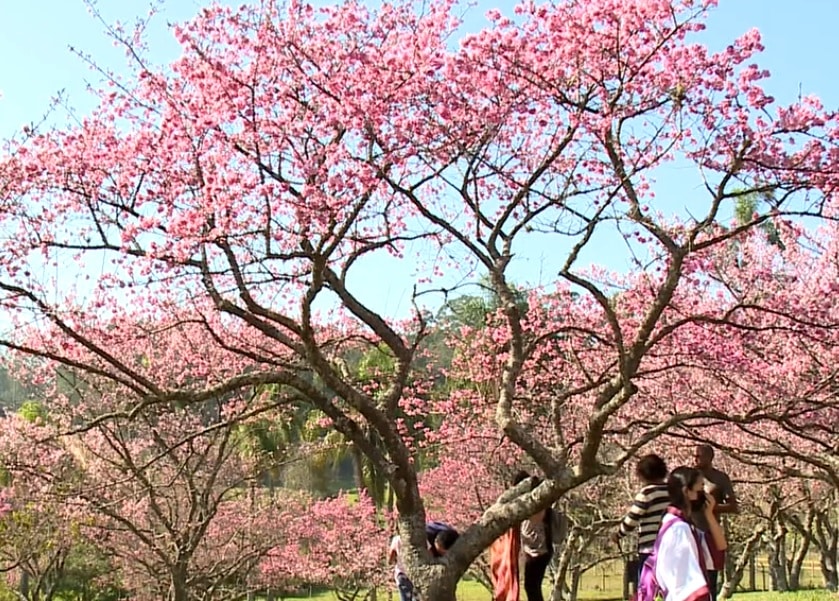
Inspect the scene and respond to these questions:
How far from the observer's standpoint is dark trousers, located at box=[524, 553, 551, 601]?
661cm

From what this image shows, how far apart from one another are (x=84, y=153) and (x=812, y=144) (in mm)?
4966

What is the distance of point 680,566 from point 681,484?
0.43m

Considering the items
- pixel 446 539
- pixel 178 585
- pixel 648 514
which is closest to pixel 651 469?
pixel 648 514

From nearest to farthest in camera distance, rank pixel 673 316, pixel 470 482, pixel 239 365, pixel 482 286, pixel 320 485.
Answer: pixel 482 286 → pixel 673 316 → pixel 239 365 → pixel 470 482 → pixel 320 485

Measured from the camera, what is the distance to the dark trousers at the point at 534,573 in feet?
21.7

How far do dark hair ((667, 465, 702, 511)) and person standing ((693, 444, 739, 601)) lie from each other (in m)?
0.54

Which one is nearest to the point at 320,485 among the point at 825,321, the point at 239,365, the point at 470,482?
the point at 470,482

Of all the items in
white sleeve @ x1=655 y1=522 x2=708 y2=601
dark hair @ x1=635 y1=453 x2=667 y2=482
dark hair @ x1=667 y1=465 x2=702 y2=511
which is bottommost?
white sleeve @ x1=655 y1=522 x2=708 y2=601

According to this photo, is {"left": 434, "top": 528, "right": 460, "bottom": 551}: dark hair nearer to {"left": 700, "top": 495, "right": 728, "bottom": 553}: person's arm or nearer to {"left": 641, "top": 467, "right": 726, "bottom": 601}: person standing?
{"left": 700, "top": 495, "right": 728, "bottom": 553}: person's arm

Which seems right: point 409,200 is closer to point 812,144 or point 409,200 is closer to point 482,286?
point 482,286

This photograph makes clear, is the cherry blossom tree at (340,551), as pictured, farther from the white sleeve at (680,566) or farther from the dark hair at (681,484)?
the white sleeve at (680,566)

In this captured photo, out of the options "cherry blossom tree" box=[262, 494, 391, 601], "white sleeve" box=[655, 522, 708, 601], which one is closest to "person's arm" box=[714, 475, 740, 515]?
"white sleeve" box=[655, 522, 708, 601]

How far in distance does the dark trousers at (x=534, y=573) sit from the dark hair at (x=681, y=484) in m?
2.34

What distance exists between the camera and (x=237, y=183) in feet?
19.2
